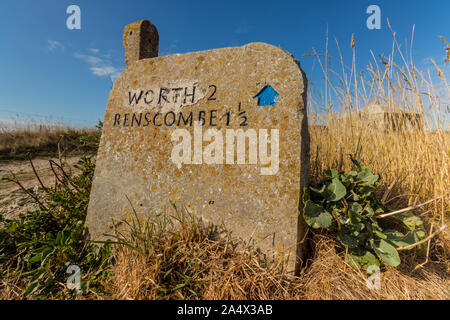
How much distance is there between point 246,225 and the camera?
1.45m

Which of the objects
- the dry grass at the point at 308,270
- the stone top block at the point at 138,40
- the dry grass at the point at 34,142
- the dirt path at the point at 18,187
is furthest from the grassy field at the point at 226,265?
the dry grass at the point at 34,142

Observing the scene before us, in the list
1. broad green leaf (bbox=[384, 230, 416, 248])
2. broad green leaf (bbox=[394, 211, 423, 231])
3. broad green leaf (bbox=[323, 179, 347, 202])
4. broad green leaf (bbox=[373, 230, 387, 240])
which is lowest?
broad green leaf (bbox=[384, 230, 416, 248])

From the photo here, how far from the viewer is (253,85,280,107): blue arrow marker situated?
148 centimetres

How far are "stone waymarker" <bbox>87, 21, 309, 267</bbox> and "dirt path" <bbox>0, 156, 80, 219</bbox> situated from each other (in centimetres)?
96

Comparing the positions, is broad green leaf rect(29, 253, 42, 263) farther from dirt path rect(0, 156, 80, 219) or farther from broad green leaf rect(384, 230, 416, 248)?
broad green leaf rect(384, 230, 416, 248)

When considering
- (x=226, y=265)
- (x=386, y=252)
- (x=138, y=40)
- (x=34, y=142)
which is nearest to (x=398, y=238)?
(x=386, y=252)

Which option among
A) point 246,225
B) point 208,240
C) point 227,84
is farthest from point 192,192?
point 227,84

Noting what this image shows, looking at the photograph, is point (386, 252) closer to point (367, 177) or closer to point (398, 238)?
point (398, 238)

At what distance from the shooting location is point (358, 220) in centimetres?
131

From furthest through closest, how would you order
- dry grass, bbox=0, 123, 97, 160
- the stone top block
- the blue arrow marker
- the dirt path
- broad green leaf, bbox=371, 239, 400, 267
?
1. dry grass, bbox=0, 123, 97, 160
2. the stone top block
3. the dirt path
4. the blue arrow marker
5. broad green leaf, bbox=371, 239, 400, 267

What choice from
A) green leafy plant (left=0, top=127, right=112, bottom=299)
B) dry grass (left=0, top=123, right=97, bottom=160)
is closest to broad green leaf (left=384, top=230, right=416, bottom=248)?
green leafy plant (left=0, top=127, right=112, bottom=299)

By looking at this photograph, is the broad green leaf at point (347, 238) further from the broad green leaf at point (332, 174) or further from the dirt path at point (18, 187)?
the dirt path at point (18, 187)

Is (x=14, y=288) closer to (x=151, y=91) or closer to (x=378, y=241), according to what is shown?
(x=151, y=91)

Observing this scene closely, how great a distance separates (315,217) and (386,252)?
451 mm
